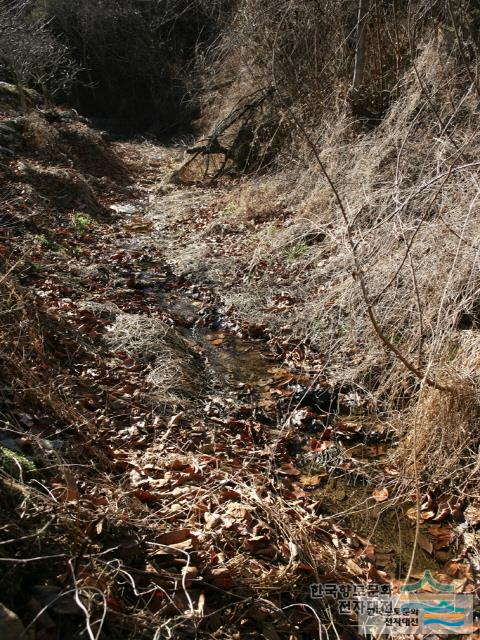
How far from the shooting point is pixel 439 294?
3.81 metres

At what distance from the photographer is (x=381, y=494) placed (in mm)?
3365

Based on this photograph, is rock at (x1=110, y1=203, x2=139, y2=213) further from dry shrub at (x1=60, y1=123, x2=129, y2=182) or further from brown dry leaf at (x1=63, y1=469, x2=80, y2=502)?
brown dry leaf at (x1=63, y1=469, x2=80, y2=502)

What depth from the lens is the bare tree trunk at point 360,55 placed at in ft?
23.8

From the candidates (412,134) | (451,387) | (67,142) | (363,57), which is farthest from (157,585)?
(67,142)

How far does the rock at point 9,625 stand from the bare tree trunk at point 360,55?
7.59 meters

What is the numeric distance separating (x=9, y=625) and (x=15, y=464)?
35.6 inches

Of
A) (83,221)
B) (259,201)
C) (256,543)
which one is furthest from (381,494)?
(83,221)

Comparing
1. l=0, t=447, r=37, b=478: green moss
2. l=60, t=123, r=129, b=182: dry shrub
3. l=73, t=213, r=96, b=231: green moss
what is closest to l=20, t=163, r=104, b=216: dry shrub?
l=73, t=213, r=96, b=231: green moss

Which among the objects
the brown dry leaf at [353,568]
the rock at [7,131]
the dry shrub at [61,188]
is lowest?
the brown dry leaf at [353,568]

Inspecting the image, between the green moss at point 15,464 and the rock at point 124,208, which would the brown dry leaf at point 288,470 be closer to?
the green moss at point 15,464

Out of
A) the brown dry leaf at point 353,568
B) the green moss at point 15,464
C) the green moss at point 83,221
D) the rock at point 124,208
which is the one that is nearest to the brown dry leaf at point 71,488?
the green moss at point 15,464

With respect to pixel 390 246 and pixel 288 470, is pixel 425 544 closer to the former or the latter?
pixel 288 470

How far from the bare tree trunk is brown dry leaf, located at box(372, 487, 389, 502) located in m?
6.05

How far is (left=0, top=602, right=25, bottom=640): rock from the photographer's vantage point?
1.69 metres
